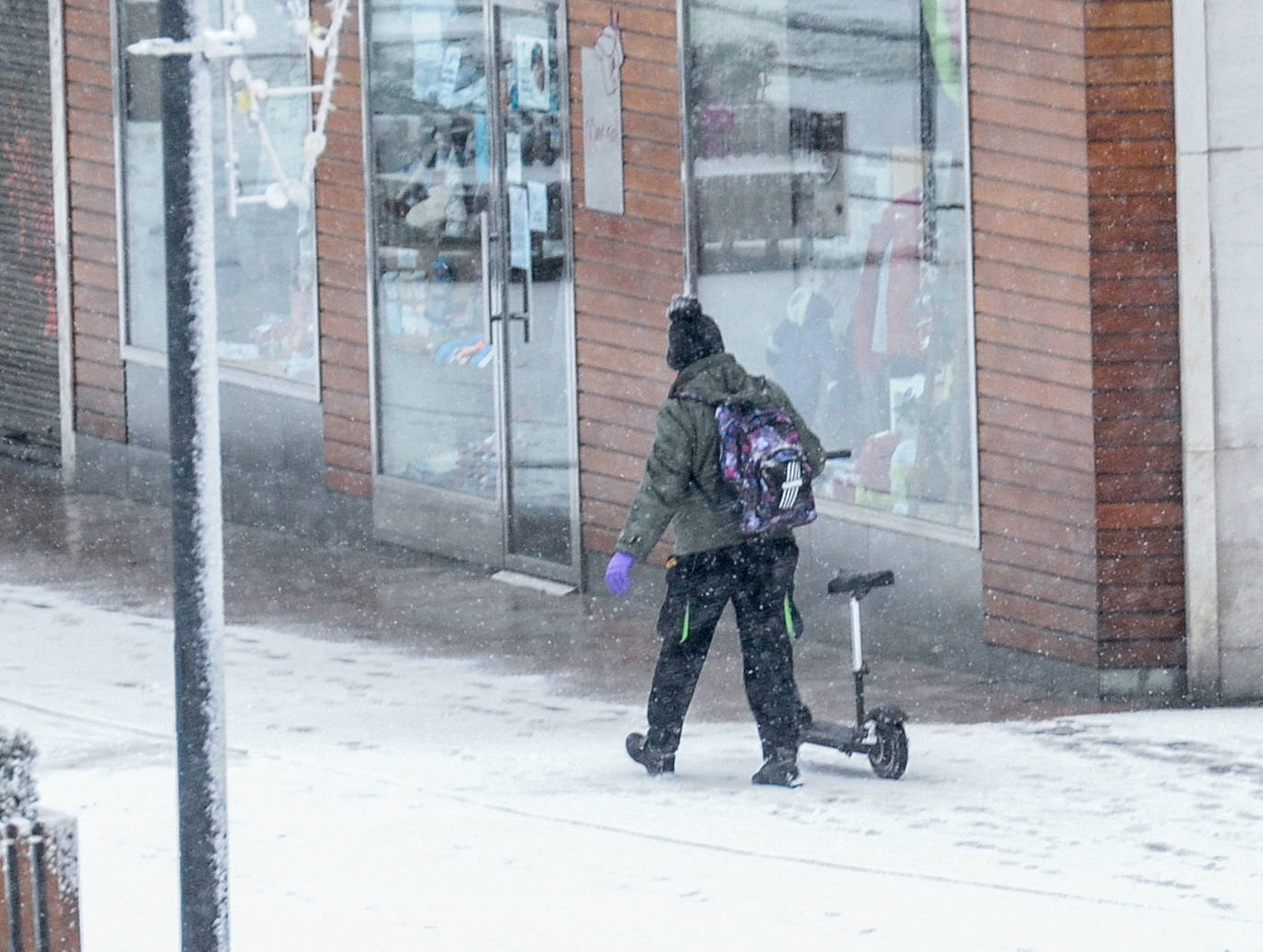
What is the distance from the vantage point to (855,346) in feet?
34.2

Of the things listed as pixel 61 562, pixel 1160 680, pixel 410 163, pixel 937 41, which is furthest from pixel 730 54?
pixel 61 562

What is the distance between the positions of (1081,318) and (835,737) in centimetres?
204

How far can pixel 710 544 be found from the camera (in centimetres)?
808

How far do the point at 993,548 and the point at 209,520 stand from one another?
5036mm

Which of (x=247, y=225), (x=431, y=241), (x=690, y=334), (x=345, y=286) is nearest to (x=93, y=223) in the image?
(x=247, y=225)

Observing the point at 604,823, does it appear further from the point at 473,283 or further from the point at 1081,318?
the point at 473,283

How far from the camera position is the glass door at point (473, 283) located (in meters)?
11.9

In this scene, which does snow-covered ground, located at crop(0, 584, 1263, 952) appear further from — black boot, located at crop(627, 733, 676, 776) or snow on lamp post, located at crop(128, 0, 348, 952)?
snow on lamp post, located at crop(128, 0, 348, 952)

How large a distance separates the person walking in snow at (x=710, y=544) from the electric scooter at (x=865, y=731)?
0.47 ft

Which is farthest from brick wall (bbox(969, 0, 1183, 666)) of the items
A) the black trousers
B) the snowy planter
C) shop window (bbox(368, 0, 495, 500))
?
the snowy planter

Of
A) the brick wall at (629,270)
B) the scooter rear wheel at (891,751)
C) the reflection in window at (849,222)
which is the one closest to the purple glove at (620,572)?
the scooter rear wheel at (891,751)

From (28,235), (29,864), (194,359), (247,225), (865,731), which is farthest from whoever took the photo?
(28,235)

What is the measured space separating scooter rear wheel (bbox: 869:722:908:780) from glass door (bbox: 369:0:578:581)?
12.6ft

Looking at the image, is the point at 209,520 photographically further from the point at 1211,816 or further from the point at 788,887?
the point at 1211,816
